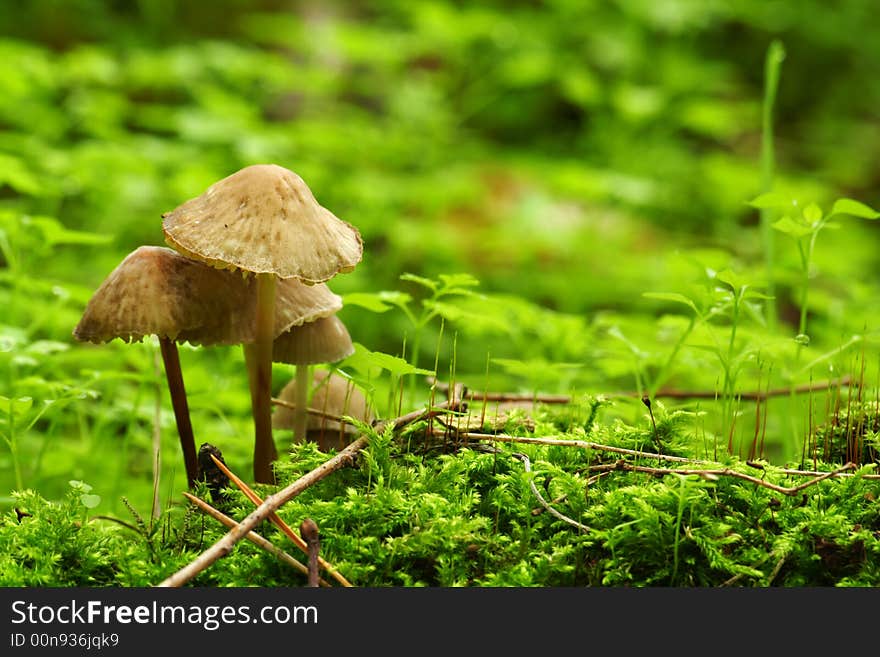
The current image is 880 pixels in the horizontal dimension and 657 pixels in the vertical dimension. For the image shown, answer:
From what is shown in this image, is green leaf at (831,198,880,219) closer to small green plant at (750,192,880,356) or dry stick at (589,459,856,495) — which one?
small green plant at (750,192,880,356)

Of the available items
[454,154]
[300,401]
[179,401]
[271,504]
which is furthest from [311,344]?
[454,154]

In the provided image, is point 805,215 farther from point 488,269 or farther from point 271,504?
point 488,269

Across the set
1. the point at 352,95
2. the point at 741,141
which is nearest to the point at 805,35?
the point at 741,141

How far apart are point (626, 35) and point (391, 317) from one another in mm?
3593

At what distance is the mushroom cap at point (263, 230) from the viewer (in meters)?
1.53

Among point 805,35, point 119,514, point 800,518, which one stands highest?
point 805,35

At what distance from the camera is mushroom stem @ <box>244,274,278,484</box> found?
1.67m

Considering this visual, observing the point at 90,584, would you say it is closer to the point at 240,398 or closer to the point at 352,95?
the point at 240,398

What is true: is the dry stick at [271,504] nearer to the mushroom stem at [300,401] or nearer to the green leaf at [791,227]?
the mushroom stem at [300,401]

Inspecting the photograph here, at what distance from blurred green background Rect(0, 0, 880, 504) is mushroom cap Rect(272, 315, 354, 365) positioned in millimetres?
600

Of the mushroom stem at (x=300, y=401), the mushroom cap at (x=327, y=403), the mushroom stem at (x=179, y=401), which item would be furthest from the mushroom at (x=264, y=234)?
the mushroom cap at (x=327, y=403)

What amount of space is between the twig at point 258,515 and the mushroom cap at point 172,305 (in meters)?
0.34

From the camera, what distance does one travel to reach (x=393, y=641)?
1283 mm

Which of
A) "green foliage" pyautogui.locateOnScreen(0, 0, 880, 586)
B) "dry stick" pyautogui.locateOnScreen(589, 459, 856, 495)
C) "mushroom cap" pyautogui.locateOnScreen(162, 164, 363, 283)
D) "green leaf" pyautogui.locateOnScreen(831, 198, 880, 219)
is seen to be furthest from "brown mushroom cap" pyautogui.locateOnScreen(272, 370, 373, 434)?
"green leaf" pyautogui.locateOnScreen(831, 198, 880, 219)
